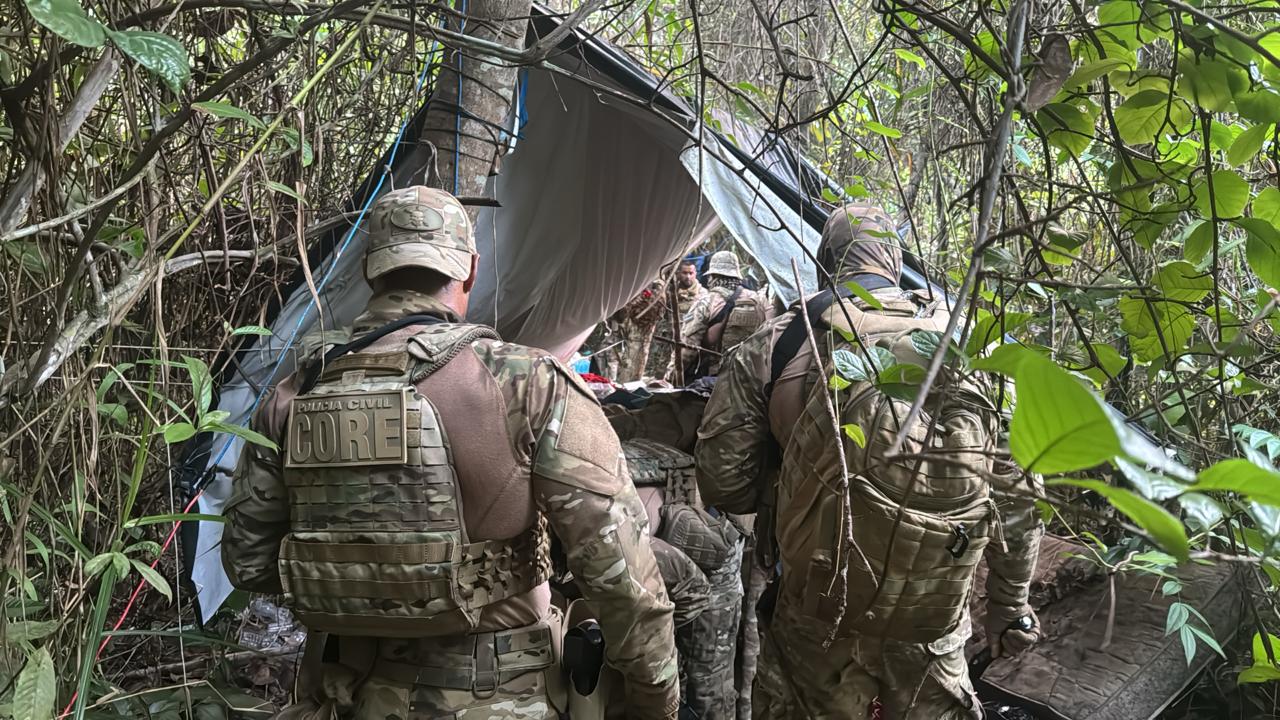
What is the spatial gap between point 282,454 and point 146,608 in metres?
1.70

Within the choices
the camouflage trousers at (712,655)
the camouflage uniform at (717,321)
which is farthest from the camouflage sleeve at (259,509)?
the camouflage uniform at (717,321)

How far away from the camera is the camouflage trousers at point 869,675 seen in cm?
260

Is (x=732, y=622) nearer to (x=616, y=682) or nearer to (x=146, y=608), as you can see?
(x=616, y=682)

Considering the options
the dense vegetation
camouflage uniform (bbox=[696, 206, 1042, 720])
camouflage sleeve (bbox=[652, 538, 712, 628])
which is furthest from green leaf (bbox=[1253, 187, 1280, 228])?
camouflage sleeve (bbox=[652, 538, 712, 628])

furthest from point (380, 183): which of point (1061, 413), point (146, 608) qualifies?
point (1061, 413)

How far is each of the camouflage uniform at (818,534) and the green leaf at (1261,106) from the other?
1.31 metres

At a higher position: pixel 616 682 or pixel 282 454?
pixel 282 454

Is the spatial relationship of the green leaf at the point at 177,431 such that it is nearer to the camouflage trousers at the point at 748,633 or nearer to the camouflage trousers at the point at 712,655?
the camouflage trousers at the point at 712,655

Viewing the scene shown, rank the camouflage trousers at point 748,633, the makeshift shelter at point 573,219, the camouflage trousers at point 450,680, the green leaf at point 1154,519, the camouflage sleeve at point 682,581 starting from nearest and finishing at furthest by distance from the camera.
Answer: the green leaf at point 1154,519, the camouflage trousers at point 450,680, the makeshift shelter at point 573,219, the camouflage sleeve at point 682,581, the camouflage trousers at point 748,633

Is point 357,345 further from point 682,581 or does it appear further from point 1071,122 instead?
point 682,581

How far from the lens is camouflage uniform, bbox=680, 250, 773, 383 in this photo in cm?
554

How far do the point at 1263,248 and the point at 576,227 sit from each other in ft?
10.6

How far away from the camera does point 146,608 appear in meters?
3.24

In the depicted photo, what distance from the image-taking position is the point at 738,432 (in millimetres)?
2773
